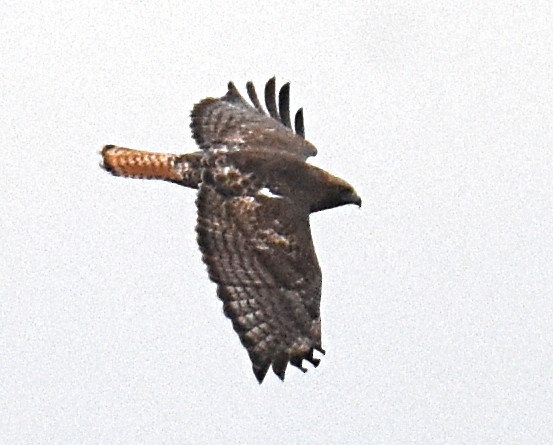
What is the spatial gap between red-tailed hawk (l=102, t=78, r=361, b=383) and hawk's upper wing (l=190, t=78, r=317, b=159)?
20 millimetres

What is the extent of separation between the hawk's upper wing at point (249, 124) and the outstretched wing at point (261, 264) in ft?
3.98

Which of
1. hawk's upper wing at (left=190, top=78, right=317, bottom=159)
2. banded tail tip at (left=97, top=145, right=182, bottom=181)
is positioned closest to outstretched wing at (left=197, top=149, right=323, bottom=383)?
banded tail tip at (left=97, top=145, right=182, bottom=181)

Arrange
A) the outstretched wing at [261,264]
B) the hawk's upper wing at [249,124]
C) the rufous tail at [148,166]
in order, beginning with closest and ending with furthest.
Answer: the outstretched wing at [261,264] < the rufous tail at [148,166] < the hawk's upper wing at [249,124]

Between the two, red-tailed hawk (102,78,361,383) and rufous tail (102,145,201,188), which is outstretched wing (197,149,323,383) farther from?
rufous tail (102,145,201,188)

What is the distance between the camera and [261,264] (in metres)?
22.9

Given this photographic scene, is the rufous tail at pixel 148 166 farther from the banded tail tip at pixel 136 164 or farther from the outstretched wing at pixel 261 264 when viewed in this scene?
the outstretched wing at pixel 261 264

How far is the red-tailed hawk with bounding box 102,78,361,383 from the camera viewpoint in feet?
73.2

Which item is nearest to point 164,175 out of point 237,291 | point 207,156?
point 207,156

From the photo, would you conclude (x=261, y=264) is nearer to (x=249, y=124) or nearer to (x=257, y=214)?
(x=257, y=214)

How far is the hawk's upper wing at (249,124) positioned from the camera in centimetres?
2528

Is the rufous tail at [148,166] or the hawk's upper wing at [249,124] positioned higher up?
the hawk's upper wing at [249,124]

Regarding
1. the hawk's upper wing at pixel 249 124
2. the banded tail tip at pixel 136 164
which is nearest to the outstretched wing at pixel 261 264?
the banded tail tip at pixel 136 164

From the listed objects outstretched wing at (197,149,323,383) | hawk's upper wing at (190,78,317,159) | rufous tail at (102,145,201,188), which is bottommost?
outstretched wing at (197,149,323,383)

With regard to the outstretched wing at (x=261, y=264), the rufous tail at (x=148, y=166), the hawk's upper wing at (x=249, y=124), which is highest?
the hawk's upper wing at (x=249, y=124)
